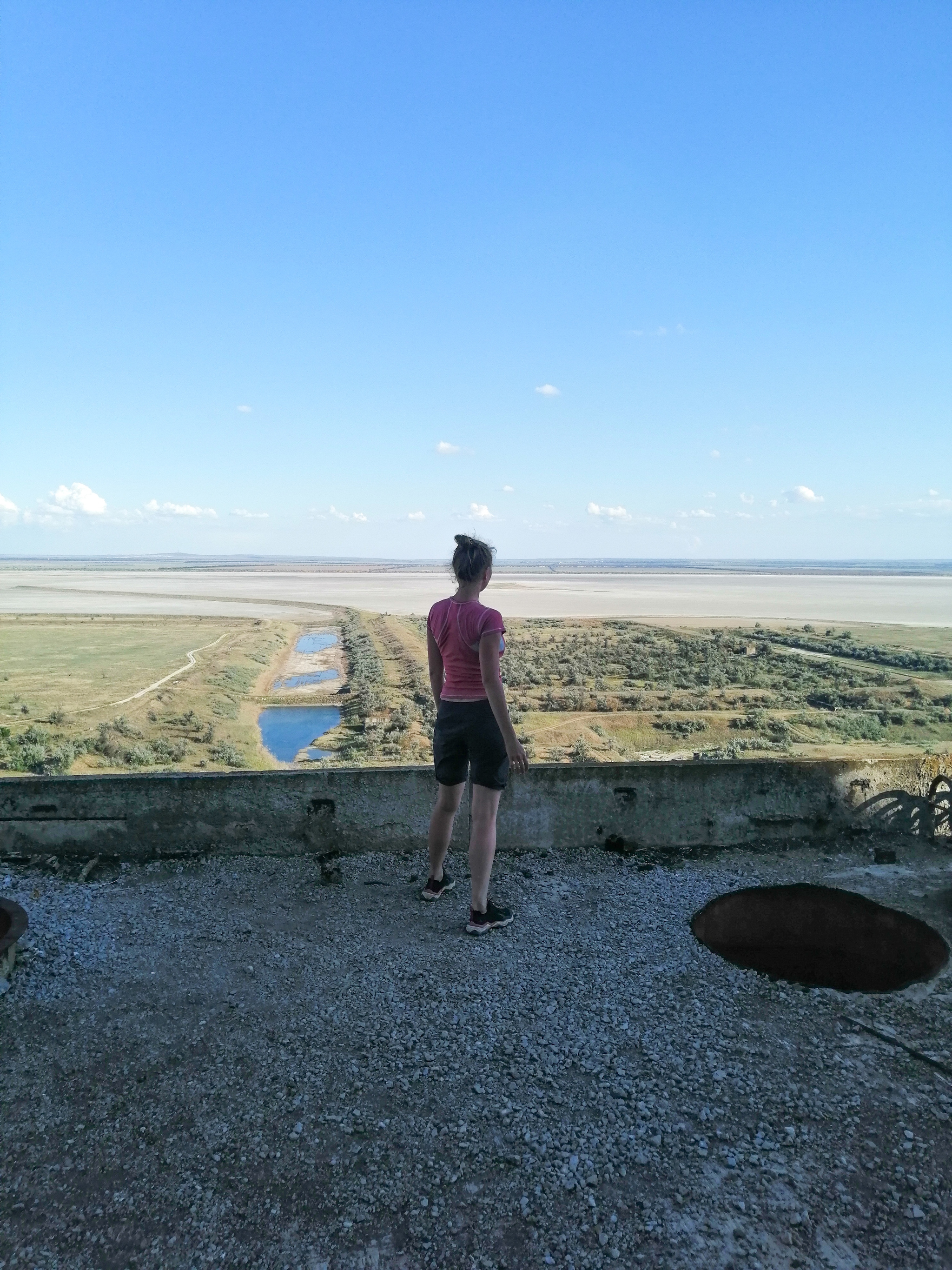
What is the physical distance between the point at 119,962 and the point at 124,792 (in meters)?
1.40

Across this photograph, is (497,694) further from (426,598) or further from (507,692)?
(426,598)

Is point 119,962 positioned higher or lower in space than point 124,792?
lower

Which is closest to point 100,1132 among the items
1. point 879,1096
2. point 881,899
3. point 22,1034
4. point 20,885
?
point 22,1034

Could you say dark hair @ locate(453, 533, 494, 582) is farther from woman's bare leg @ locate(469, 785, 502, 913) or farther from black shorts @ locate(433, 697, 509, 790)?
woman's bare leg @ locate(469, 785, 502, 913)

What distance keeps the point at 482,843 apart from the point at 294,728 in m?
10.1

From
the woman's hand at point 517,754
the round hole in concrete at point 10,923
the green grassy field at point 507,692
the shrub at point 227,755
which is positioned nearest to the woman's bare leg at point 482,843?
the woman's hand at point 517,754

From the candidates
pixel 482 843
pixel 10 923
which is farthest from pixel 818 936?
pixel 10 923

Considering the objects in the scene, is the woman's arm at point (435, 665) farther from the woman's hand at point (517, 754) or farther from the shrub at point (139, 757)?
the shrub at point (139, 757)

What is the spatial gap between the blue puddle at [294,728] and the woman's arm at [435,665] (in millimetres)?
6516

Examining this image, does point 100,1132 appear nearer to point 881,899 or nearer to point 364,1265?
point 364,1265

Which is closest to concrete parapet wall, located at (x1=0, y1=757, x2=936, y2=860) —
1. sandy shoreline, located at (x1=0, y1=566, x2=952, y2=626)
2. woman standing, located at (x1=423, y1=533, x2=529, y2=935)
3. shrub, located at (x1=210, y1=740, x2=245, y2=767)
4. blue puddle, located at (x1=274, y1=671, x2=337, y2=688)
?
woman standing, located at (x1=423, y1=533, x2=529, y2=935)

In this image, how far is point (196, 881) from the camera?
411 centimetres

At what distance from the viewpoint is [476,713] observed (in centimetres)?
357

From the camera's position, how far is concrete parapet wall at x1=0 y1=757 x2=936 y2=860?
445cm
